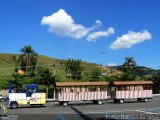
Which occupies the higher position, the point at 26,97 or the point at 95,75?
the point at 95,75

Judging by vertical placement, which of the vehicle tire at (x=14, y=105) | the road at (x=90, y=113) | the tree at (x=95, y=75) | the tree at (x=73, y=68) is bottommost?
the vehicle tire at (x=14, y=105)

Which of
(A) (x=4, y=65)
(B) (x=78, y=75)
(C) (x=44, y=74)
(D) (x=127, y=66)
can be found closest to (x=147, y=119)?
(C) (x=44, y=74)

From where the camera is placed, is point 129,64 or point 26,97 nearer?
point 26,97

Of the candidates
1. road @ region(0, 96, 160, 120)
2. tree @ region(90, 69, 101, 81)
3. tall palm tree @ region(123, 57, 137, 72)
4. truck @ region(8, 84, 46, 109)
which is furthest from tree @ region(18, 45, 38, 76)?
road @ region(0, 96, 160, 120)

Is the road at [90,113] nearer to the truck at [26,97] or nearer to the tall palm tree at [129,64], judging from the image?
the truck at [26,97]

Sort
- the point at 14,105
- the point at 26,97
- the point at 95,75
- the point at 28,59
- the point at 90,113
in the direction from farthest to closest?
the point at 28,59, the point at 95,75, the point at 26,97, the point at 14,105, the point at 90,113

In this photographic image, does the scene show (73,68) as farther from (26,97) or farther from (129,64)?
(26,97)

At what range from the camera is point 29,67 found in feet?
331

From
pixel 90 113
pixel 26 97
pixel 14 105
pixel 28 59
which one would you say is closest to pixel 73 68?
pixel 28 59

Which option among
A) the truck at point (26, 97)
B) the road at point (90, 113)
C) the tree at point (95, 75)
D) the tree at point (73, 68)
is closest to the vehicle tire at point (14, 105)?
the truck at point (26, 97)

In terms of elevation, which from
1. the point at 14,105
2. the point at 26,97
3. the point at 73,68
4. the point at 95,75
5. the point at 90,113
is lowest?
the point at 14,105

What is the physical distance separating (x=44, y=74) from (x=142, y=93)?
1225 inches

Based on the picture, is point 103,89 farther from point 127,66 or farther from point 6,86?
point 127,66

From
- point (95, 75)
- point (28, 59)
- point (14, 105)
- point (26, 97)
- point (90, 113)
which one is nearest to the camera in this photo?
point (90, 113)
